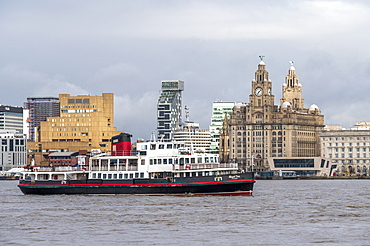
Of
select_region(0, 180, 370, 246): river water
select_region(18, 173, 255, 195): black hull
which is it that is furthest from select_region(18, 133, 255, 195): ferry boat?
select_region(0, 180, 370, 246): river water

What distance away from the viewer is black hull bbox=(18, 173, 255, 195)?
324 feet

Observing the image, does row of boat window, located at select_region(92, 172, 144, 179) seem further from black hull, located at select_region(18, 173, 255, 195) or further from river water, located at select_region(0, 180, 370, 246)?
river water, located at select_region(0, 180, 370, 246)

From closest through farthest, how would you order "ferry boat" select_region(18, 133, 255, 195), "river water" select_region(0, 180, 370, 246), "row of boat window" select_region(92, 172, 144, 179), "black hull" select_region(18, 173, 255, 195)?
"river water" select_region(0, 180, 370, 246), "black hull" select_region(18, 173, 255, 195), "ferry boat" select_region(18, 133, 255, 195), "row of boat window" select_region(92, 172, 144, 179)

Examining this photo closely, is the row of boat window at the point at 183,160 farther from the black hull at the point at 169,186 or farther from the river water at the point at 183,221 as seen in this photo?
the river water at the point at 183,221

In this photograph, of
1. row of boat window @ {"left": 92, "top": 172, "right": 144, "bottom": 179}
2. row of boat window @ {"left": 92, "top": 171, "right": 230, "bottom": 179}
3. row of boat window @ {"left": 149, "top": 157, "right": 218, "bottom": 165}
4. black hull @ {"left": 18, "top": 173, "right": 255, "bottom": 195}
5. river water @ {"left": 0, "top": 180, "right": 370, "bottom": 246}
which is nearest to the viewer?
river water @ {"left": 0, "top": 180, "right": 370, "bottom": 246}

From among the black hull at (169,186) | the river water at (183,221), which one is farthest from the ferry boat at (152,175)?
the river water at (183,221)

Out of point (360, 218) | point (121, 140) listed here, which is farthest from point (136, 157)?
point (360, 218)

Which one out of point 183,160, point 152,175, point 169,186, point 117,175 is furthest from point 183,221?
point 117,175

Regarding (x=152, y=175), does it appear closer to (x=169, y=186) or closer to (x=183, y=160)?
(x=169, y=186)

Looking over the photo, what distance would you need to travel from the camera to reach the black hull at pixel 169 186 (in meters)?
98.6

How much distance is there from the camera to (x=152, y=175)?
101m

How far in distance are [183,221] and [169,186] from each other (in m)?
31.2

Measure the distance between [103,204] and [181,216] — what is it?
17.5 m

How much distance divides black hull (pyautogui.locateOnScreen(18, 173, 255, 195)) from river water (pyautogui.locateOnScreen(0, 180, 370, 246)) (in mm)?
3401
